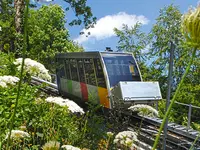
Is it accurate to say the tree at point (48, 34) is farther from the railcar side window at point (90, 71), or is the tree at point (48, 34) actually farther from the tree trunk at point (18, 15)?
the railcar side window at point (90, 71)

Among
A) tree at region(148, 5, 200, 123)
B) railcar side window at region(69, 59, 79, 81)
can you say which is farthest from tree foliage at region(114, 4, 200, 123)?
railcar side window at region(69, 59, 79, 81)

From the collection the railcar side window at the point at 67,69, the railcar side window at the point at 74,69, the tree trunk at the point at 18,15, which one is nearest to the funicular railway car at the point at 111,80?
the railcar side window at the point at 74,69

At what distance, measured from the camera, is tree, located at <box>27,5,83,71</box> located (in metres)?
36.5

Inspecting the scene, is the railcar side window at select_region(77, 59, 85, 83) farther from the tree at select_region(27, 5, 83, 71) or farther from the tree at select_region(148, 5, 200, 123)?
the tree at select_region(27, 5, 83, 71)

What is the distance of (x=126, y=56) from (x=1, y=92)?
919 cm

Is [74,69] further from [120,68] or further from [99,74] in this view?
[120,68]

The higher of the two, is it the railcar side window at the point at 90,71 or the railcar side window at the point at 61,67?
the railcar side window at the point at 61,67

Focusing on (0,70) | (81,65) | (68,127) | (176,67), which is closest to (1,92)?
(68,127)

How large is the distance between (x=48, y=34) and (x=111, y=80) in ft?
85.0

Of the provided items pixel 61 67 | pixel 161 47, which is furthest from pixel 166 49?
pixel 61 67

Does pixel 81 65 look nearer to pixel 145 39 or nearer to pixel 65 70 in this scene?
pixel 65 70

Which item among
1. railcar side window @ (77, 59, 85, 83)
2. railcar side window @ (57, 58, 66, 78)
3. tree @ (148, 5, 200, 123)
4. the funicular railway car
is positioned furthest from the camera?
tree @ (148, 5, 200, 123)

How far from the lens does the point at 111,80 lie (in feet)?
43.7

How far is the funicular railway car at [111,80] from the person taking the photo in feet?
42.4
